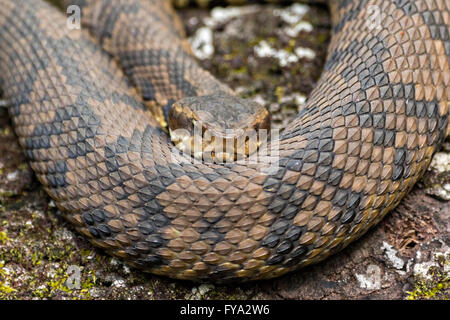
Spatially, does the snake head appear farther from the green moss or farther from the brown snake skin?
the green moss

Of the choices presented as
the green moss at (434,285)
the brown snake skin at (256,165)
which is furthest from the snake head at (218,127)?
the green moss at (434,285)

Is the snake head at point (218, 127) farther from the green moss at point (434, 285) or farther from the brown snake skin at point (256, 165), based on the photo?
the green moss at point (434, 285)

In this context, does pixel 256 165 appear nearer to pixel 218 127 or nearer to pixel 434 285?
pixel 218 127

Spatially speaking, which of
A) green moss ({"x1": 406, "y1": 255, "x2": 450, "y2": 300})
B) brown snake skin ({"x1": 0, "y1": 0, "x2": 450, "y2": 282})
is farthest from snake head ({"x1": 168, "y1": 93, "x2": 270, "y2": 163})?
green moss ({"x1": 406, "y1": 255, "x2": 450, "y2": 300})

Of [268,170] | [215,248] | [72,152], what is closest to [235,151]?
[268,170]

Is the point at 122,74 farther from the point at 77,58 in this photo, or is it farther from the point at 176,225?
the point at 176,225
